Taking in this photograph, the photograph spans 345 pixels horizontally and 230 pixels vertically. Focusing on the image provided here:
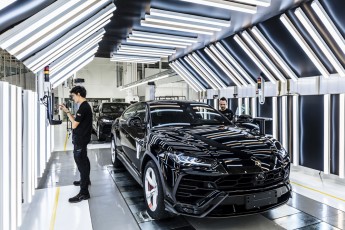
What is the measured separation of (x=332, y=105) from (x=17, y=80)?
10031mm

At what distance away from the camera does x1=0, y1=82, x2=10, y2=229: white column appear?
1.91m

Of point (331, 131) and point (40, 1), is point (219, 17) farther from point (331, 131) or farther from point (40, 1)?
point (40, 1)

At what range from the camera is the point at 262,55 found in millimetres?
6391

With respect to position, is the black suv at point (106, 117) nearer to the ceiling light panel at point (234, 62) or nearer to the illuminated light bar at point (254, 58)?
the ceiling light panel at point (234, 62)

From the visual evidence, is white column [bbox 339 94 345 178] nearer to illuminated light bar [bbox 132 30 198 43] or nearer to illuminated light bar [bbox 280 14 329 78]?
illuminated light bar [bbox 280 14 329 78]

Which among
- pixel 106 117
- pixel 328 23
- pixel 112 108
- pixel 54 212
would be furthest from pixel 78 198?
pixel 112 108

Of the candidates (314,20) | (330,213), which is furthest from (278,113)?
(330,213)

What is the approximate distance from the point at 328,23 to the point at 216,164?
3.72 m

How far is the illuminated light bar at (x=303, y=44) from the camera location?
16.9 ft

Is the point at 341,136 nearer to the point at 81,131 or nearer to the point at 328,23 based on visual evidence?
the point at 328,23

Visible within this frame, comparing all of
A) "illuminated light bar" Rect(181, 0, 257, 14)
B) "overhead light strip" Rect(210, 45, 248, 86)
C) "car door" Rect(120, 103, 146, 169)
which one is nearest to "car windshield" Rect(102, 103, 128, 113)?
"overhead light strip" Rect(210, 45, 248, 86)

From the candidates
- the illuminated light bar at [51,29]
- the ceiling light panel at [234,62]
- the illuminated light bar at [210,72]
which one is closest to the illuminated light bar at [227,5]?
the illuminated light bar at [51,29]

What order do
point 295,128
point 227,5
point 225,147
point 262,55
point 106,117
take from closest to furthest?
point 225,147 < point 227,5 < point 295,128 < point 262,55 < point 106,117

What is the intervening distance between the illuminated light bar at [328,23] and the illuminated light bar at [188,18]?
1.82 metres
